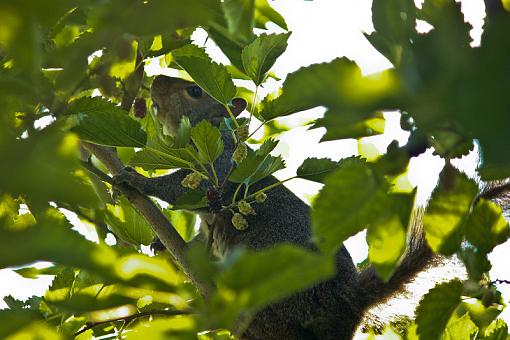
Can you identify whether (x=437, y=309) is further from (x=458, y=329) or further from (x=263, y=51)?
(x=263, y=51)

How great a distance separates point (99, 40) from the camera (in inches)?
16.6

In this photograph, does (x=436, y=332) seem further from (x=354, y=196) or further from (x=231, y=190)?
(x=231, y=190)

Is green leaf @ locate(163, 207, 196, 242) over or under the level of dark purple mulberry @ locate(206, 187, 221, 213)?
under

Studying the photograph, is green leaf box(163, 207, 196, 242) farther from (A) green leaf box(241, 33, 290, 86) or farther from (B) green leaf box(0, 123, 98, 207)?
(B) green leaf box(0, 123, 98, 207)

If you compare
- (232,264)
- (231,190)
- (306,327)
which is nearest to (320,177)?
(306,327)

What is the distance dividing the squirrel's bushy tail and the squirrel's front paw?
93 cm

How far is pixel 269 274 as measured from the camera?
392 mm

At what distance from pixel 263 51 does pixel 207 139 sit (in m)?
0.24

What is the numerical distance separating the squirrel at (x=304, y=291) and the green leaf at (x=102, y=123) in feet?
2.27

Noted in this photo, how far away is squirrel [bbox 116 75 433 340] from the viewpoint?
2371 millimetres

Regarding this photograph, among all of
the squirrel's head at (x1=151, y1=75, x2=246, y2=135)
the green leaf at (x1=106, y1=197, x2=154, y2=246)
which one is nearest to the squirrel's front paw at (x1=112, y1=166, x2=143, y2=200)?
the green leaf at (x1=106, y1=197, x2=154, y2=246)

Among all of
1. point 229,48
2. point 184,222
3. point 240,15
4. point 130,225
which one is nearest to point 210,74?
point 229,48

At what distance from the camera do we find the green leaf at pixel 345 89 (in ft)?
1.18

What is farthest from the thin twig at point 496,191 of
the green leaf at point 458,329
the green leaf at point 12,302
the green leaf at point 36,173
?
the green leaf at point 36,173
